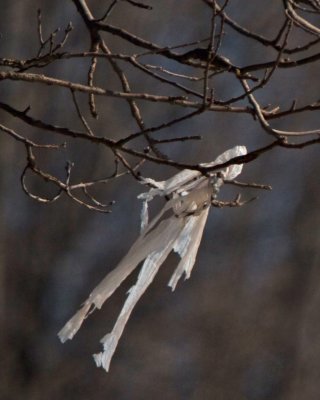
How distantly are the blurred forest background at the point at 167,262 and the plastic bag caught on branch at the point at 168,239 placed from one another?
6.65 feet

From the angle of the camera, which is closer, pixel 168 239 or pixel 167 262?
pixel 168 239

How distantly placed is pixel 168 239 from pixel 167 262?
2179mm

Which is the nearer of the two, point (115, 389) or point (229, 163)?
point (229, 163)

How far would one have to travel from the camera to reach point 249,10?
161 inches

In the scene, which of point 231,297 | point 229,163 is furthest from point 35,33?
point 229,163

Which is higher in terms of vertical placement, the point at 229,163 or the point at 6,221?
the point at 229,163

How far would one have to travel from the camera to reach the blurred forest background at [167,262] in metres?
3.97

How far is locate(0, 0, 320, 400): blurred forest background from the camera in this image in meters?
3.97

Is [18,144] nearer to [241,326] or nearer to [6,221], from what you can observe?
[6,221]

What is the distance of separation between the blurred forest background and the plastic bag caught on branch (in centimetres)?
203

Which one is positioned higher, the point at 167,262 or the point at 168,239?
the point at 168,239

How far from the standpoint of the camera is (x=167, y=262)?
399 centimetres

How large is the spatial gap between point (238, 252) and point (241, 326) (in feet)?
1.04

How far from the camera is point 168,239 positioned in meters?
1.82
